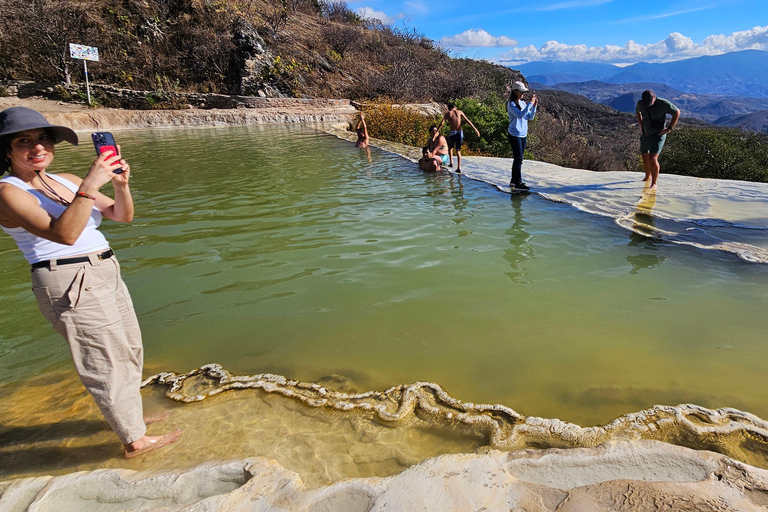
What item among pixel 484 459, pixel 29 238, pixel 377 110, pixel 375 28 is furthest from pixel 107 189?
pixel 375 28

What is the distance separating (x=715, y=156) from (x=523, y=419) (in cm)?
1204

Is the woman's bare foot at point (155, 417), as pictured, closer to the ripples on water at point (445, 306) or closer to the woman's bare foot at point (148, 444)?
the woman's bare foot at point (148, 444)

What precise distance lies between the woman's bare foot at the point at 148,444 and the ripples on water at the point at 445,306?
1.10 ft

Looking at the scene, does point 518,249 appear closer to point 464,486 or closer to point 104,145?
point 464,486

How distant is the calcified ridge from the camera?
2.18 meters

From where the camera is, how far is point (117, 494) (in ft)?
6.40

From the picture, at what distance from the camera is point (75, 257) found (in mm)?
1913

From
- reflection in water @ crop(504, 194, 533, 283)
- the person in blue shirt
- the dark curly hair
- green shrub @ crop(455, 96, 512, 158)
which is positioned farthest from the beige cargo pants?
green shrub @ crop(455, 96, 512, 158)

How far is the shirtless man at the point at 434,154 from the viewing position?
9.83m

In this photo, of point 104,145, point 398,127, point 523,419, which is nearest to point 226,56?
point 398,127

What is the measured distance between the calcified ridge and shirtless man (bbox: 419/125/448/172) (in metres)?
7.72

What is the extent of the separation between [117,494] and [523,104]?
7567 millimetres

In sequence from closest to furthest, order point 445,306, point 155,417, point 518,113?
point 155,417, point 445,306, point 518,113

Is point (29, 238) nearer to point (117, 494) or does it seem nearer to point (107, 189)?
point (117, 494)
